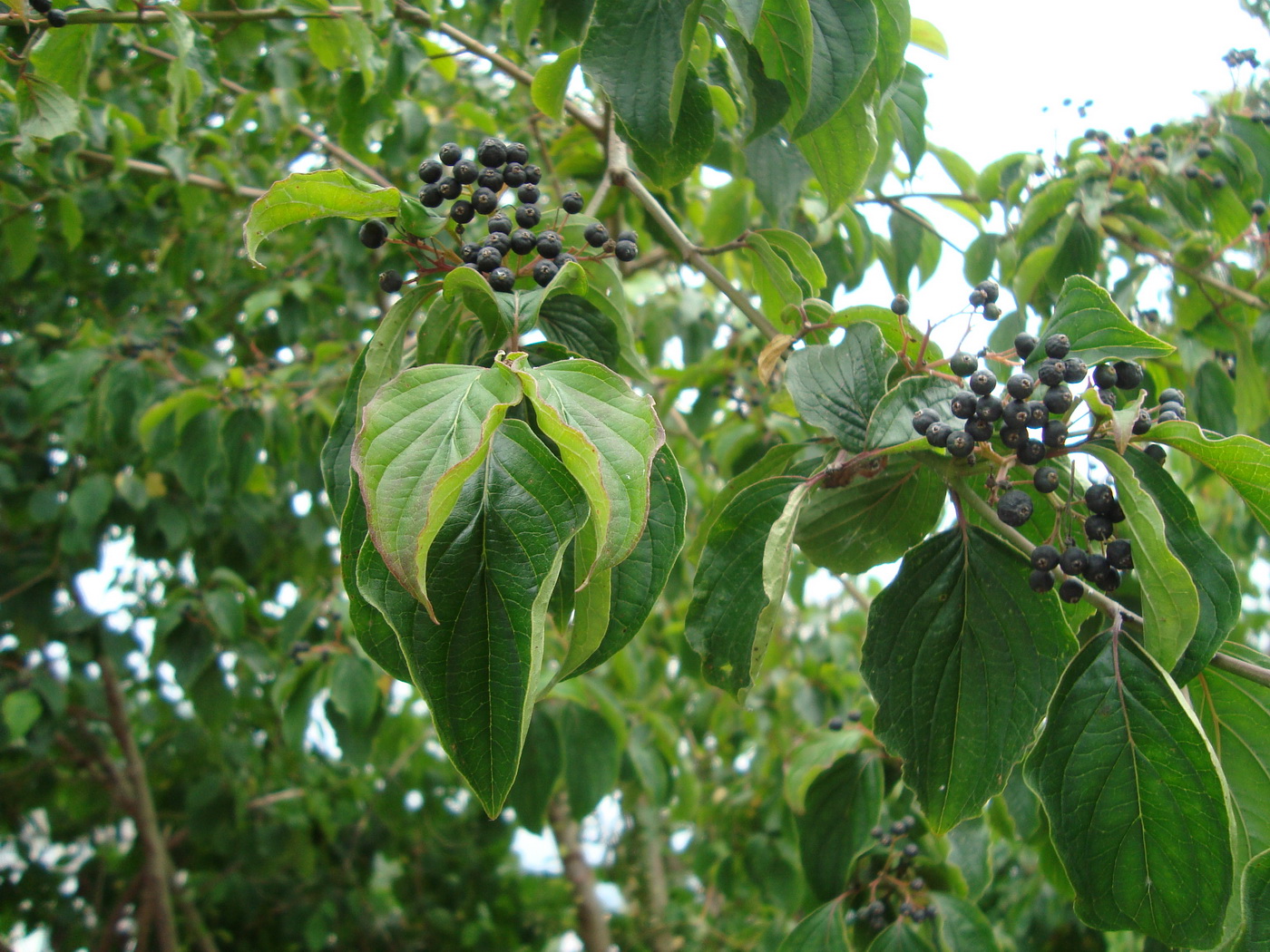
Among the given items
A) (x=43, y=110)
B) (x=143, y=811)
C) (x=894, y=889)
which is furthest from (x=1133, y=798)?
(x=143, y=811)

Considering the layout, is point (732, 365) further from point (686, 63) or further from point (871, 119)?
point (686, 63)

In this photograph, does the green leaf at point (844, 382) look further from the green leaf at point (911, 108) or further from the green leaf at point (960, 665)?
the green leaf at point (911, 108)

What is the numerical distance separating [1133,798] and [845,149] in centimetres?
105

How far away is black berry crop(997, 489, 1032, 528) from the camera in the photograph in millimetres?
1146

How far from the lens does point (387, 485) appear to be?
87 centimetres

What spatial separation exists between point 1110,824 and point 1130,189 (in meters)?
1.82

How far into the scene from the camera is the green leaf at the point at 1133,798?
1007 millimetres

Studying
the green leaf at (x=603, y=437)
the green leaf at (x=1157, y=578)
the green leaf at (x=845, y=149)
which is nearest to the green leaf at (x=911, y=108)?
the green leaf at (x=845, y=149)

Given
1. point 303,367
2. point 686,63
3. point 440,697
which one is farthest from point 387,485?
point 303,367

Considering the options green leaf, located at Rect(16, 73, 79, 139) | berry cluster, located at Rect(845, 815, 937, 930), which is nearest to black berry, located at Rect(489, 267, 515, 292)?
green leaf, located at Rect(16, 73, 79, 139)

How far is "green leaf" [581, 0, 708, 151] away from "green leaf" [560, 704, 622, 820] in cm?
190

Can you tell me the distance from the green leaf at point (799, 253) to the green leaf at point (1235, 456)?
2.25 ft

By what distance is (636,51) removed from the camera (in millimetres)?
1299

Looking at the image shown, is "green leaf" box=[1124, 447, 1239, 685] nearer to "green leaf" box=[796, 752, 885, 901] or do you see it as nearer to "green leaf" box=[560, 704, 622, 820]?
"green leaf" box=[796, 752, 885, 901]
